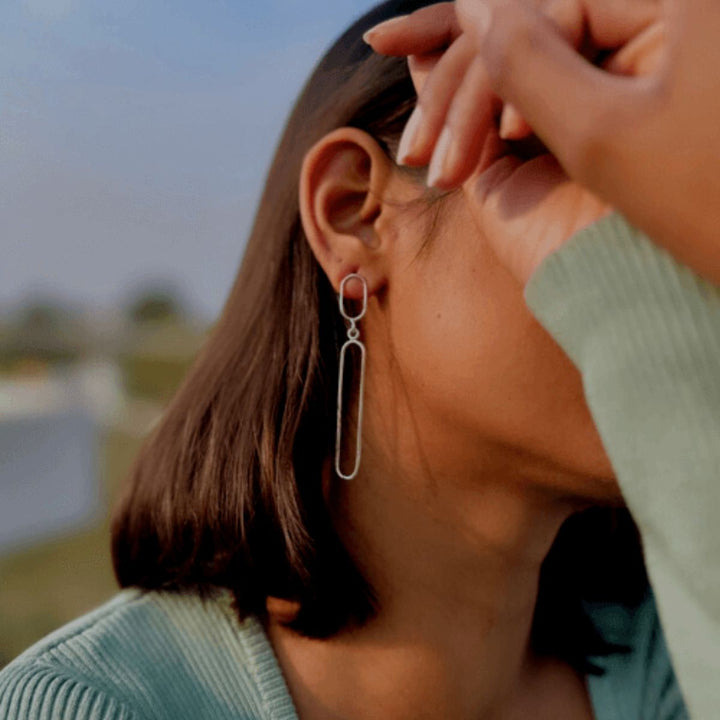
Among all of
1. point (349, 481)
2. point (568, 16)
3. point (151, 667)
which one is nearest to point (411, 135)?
point (568, 16)

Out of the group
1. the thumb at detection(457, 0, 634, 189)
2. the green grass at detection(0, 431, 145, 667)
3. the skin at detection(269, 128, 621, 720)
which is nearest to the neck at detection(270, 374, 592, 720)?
the skin at detection(269, 128, 621, 720)

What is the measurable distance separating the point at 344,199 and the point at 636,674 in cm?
91

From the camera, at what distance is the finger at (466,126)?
0.88 metres

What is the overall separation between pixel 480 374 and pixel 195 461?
47 cm

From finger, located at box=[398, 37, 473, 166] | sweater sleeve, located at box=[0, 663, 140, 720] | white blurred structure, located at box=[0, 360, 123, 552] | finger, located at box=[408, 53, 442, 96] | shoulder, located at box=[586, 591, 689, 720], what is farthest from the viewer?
white blurred structure, located at box=[0, 360, 123, 552]

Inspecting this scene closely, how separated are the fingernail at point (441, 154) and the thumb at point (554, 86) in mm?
117

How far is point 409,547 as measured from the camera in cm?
137

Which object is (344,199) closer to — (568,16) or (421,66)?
(421,66)

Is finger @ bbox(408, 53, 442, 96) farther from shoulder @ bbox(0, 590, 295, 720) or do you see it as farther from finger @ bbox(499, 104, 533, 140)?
shoulder @ bbox(0, 590, 295, 720)

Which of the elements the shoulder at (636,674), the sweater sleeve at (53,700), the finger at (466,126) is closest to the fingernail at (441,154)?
the finger at (466,126)

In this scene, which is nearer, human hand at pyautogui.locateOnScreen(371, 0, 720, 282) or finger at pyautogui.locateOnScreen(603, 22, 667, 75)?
human hand at pyautogui.locateOnScreen(371, 0, 720, 282)

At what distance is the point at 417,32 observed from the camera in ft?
3.26

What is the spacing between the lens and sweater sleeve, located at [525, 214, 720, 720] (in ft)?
2.37

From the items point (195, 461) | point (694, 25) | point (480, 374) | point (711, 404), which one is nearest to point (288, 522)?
point (195, 461)
